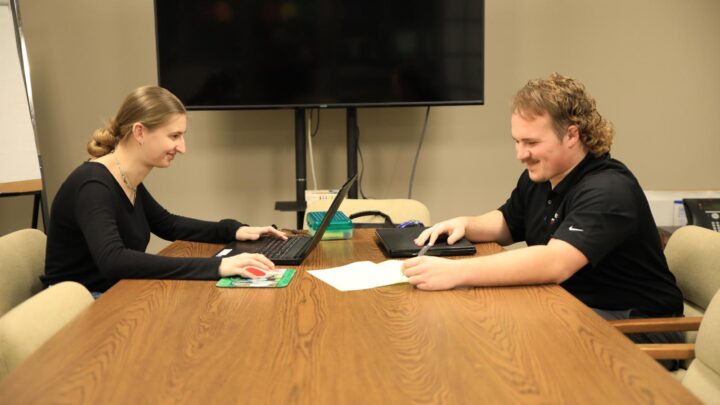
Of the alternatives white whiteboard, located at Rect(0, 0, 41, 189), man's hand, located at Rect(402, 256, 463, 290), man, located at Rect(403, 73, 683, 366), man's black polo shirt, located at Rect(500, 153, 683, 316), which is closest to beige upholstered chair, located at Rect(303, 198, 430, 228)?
man, located at Rect(403, 73, 683, 366)

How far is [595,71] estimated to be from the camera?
3963mm

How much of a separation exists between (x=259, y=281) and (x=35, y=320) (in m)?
0.54

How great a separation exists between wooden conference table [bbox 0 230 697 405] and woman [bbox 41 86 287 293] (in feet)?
1.30

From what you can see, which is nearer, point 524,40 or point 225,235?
point 225,235

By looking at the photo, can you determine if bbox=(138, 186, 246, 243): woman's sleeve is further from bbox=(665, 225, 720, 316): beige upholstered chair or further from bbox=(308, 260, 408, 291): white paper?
bbox=(665, 225, 720, 316): beige upholstered chair

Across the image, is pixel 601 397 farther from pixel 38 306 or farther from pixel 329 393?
pixel 38 306

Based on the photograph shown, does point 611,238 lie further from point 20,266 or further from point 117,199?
point 20,266

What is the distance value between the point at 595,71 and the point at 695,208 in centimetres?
129

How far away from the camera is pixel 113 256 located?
5.80ft

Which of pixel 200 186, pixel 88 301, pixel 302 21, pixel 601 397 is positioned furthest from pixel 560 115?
pixel 200 186

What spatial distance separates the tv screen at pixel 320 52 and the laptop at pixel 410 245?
1.55 metres

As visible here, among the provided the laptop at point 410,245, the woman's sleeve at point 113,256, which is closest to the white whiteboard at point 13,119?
the woman's sleeve at point 113,256

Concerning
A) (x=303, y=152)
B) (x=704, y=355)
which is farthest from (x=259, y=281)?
(x=303, y=152)

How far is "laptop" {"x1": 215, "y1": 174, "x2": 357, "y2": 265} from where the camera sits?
1.92 m
